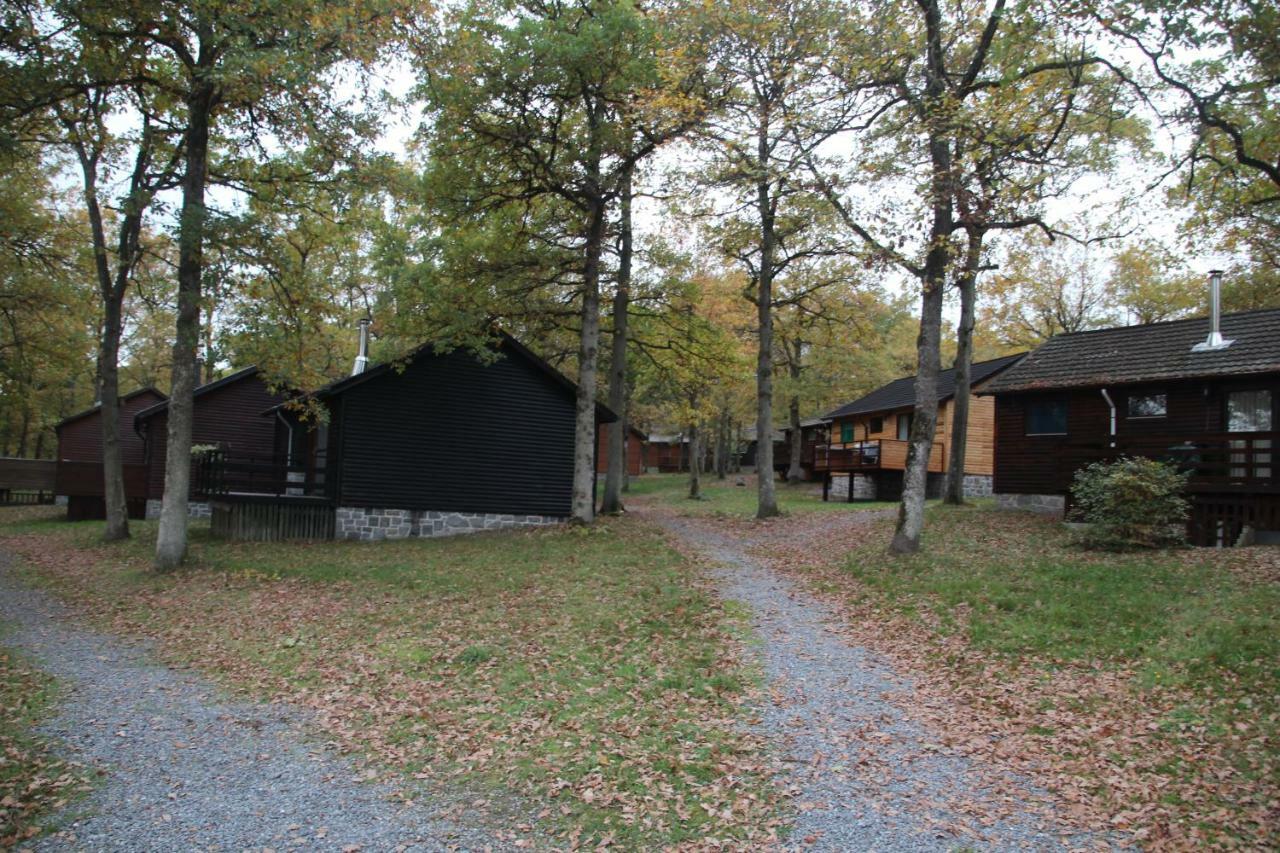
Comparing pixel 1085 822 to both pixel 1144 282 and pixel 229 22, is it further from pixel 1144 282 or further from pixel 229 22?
pixel 1144 282

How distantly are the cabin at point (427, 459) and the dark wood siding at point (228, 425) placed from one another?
23.4 ft

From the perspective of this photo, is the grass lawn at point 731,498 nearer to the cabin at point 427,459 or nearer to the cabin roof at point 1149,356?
the cabin at point 427,459

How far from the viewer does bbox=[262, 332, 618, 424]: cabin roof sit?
60.5ft

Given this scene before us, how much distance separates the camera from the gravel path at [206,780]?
16.0ft

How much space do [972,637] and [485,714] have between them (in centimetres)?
563

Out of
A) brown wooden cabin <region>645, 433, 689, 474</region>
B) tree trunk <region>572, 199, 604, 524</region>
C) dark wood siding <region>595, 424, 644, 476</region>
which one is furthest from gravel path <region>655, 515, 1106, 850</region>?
brown wooden cabin <region>645, 433, 689, 474</region>

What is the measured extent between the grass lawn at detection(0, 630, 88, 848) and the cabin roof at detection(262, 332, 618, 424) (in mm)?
9996

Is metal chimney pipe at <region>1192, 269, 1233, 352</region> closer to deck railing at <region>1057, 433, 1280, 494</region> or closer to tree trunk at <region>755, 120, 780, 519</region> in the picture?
deck railing at <region>1057, 433, 1280, 494</region>

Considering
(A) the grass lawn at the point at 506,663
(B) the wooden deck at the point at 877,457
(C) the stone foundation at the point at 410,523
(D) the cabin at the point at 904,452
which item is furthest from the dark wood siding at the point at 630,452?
(A) the grass lawn at the point at 506,663

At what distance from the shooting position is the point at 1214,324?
17.0m

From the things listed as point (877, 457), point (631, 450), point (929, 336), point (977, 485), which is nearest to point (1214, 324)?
point (929, 336)

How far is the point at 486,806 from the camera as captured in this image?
5.35m

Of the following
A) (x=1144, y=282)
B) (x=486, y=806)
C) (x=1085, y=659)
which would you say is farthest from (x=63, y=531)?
(x=1144, y=282)

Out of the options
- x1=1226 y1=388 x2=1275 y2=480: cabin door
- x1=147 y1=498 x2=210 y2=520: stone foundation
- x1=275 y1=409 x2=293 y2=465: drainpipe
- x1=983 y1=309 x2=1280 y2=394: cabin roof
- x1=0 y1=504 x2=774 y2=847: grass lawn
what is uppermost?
x1=983 y1=309 x2=1280 y2=394: cabin roof
